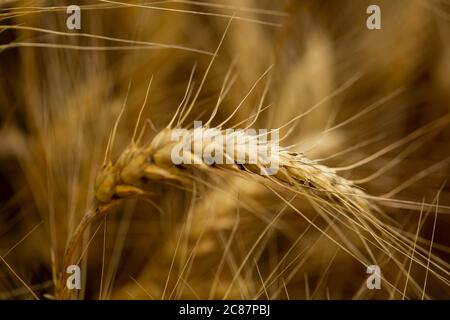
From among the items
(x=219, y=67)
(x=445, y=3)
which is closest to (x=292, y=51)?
(x=219, y=67)

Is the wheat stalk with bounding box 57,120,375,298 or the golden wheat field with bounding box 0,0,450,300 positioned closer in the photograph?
the wheat stalk with bounding box 57,120,375,298

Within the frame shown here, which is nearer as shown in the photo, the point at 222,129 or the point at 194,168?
the point at 194,168

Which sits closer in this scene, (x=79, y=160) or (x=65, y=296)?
(x=65, y=296)

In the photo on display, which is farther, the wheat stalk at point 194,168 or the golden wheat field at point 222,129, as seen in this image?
the golden wheat field at point 222,129
